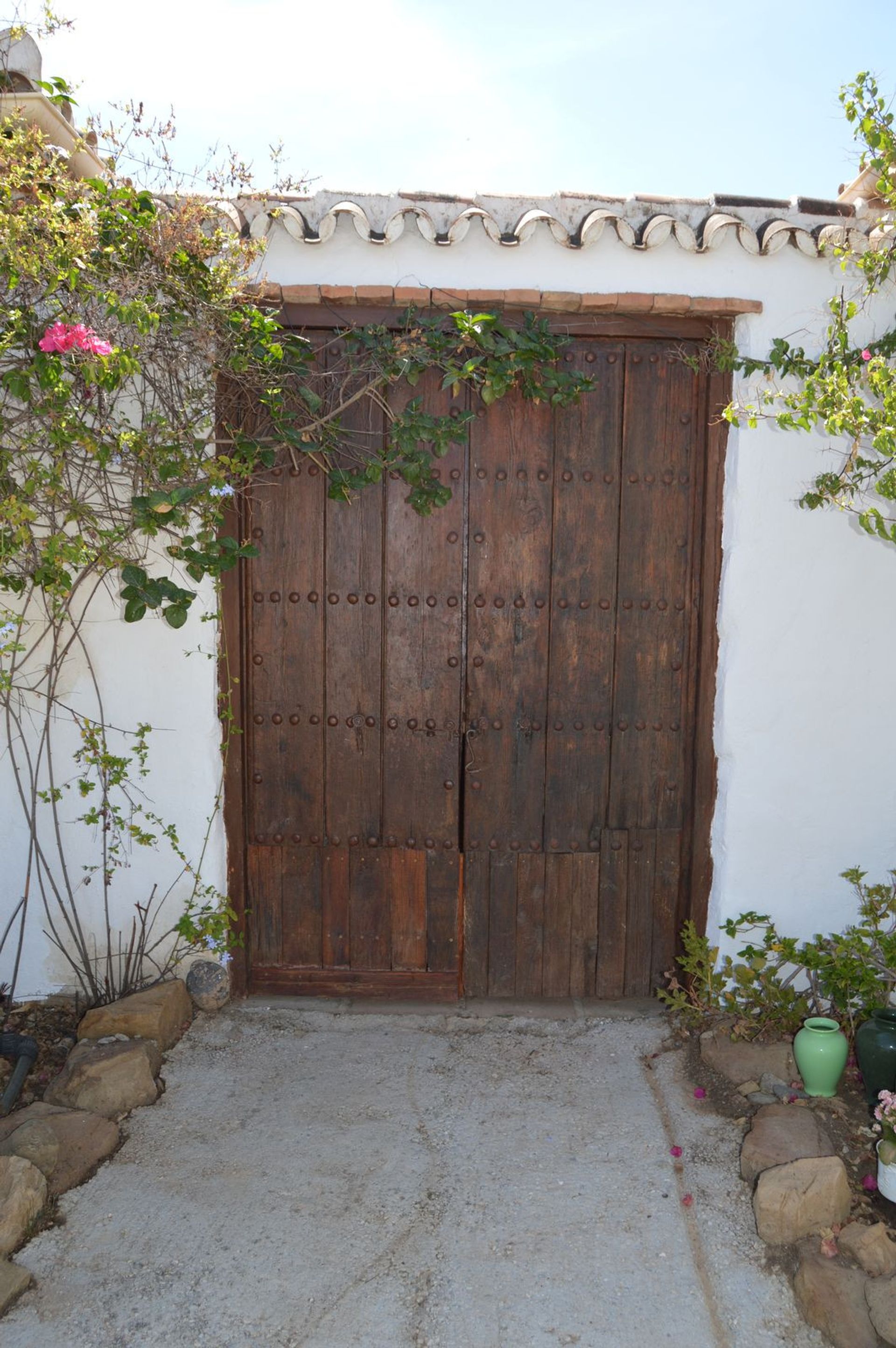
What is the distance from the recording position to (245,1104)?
2623 millimetres

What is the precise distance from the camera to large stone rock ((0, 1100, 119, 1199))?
2.28 metres

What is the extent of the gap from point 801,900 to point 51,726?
2.47 metres

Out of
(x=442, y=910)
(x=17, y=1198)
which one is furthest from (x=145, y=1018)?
(x=442, y=910)

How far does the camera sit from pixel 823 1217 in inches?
84.3

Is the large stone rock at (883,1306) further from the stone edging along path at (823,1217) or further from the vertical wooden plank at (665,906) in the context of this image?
the vertical wooden plank at (665,906)

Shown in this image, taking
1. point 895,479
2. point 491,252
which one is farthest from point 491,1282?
point 491,252

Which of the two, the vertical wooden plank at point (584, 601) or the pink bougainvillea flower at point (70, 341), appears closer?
the pink bougainvillea flower at point (70, 341)

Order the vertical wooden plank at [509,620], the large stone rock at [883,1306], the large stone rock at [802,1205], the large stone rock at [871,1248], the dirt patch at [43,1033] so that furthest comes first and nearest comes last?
1. the vertical wooden plank at [509,620]
2. the dirt patch at [43,1033]
3. the large stone rock at [802,1205]
4. the large stone rock at [871,1248]
5. the large stone rock at [883,1306]

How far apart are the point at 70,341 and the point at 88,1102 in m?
1.98

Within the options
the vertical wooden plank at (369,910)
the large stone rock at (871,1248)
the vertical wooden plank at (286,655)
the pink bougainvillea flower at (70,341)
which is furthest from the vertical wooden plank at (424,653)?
the large stone rock at (871,1248)

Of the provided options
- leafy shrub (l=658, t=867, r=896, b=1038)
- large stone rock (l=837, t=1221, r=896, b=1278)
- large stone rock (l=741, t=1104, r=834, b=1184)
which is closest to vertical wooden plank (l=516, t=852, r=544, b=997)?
leafy shrub (l=658, t=867, r=896, b=1038)

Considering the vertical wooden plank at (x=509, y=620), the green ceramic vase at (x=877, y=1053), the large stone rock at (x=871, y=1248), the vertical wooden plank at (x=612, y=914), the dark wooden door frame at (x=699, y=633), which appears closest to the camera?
the large stone rock at (x=871, y=1248)

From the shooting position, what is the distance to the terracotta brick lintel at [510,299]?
2816mm

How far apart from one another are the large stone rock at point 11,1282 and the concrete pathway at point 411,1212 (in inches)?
1.0
